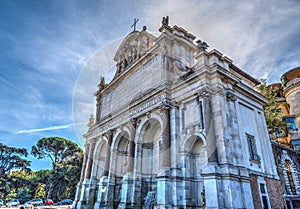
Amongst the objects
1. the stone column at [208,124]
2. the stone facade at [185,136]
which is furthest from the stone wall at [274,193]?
the stone column at [208,124]

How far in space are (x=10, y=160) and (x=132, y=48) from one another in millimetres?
32306

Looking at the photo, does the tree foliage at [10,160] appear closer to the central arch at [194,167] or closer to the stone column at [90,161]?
the stone column at [90,161]

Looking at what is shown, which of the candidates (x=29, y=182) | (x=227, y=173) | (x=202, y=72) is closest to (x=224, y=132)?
(x=227, y=173)

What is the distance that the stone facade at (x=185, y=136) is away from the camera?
35.4 ft

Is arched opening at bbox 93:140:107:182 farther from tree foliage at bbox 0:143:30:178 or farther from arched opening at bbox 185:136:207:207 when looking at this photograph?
tree foliage at bbox 0:143:30:178

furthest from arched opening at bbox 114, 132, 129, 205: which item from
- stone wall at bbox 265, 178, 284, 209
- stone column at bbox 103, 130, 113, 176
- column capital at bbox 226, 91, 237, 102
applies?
stone wall at bbox 265, 178, 284, 209

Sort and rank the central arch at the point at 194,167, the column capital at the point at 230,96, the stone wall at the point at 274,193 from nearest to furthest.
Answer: the central arch at the point at 194,167 < the stone wall at the point at 274,193 < the column capital at the point at 230,96

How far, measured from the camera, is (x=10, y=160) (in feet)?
123

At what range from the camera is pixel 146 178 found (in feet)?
52.7

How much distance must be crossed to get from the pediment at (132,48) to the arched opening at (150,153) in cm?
726

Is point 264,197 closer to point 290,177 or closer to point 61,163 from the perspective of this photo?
point 290,177

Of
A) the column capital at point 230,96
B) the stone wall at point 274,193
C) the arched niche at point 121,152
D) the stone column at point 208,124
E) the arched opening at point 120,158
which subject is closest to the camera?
the stone column at point 208,124

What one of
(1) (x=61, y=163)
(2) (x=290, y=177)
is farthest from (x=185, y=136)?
(1) (x=61, y=163)

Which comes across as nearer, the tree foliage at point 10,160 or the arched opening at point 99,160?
the arched opening at point 99,160
